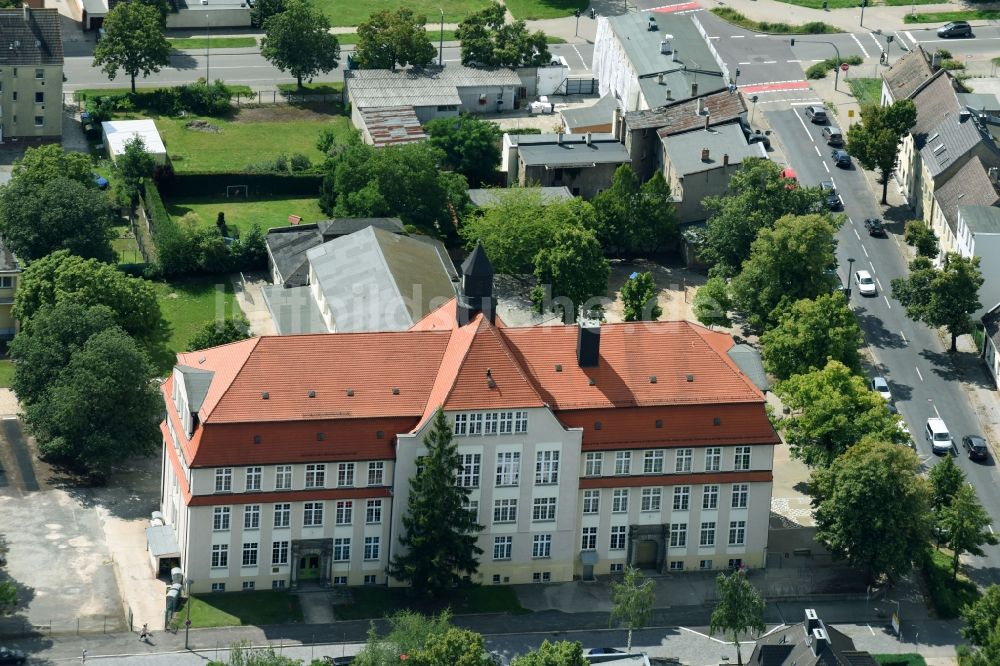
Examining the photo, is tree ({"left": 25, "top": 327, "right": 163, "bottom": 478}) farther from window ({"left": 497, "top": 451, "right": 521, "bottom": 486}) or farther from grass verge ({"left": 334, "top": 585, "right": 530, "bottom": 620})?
window ({"left": 497, "top": 451, "right": 521, "bottom": 486})

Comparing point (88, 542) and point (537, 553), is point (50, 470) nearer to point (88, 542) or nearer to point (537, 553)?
point (88, 542)

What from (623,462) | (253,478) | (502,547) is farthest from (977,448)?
(253,478)

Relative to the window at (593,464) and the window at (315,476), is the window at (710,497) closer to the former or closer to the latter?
the window at (593,464)

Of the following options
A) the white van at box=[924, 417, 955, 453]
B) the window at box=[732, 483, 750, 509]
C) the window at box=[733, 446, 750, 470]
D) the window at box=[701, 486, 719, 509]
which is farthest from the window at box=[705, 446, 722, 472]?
the white van at box=[924, 417, 955, 453]

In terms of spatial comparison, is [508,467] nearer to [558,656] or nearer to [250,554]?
[558,656]

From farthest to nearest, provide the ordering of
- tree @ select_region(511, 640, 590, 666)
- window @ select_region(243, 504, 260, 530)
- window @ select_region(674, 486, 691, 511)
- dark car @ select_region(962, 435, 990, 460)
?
dark car @ select_region(962, 435, 990, 460) < window @ select_region(674, 486, 691, 511) < window @ select_region(243, 504, 260, 530) < tree @ select_region(511, 640, 590, 666)

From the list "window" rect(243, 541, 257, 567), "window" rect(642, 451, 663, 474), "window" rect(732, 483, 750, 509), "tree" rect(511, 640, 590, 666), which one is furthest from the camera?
"window" rect(732, 483, 750, 509)

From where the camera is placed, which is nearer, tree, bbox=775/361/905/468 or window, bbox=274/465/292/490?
window, bbox=274/465/292/490
